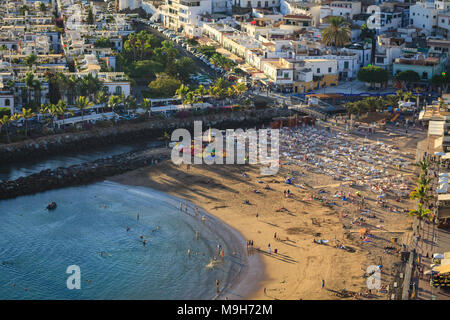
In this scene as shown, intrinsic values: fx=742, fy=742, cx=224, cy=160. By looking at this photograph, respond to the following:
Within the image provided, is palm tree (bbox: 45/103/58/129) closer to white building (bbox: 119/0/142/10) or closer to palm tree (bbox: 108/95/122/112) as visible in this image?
palm tree (bbox: 108/95/122/112)

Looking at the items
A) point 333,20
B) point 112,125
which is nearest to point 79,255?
point 112,125

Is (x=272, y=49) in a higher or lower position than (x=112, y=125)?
higher

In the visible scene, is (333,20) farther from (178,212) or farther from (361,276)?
(361,276)

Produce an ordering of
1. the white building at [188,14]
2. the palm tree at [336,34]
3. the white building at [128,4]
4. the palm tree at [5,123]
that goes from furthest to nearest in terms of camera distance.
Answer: the white building at [128,4] < the white building at [188,14] < the palm tree at [336,34] < the palm tree at [5,123]

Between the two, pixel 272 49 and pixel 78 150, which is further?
pixel 272 49

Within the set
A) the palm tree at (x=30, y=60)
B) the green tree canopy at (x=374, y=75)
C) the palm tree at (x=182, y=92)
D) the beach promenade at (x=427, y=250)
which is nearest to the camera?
the beach promenade at (x=427, y=250)

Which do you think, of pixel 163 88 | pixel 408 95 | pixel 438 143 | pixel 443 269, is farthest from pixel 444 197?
pixel 163 88

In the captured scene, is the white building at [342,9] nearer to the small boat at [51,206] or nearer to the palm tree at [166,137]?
the palm tree at [166,137]

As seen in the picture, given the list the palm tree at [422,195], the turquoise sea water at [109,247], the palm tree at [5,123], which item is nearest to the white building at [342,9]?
the palm tree at [5,123]
